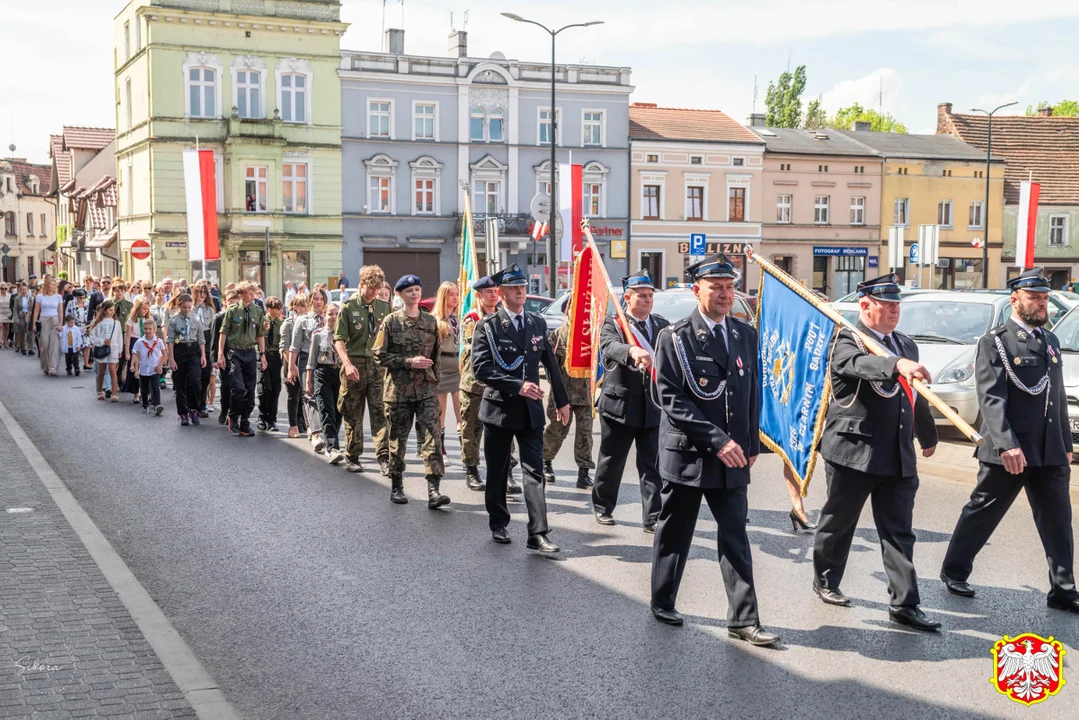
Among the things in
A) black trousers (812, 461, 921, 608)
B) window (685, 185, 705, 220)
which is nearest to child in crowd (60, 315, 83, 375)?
black trousers (812, 461, 921, 608)

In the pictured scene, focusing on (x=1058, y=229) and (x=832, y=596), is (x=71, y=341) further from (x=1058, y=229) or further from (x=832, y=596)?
(x=1058, y=229)

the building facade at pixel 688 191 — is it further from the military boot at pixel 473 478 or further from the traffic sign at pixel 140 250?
the military boot at pixel 473 478

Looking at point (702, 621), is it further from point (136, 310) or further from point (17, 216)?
point (17, 216)

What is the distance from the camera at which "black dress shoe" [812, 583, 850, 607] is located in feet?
22.4

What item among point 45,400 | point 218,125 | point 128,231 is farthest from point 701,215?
point 45,400

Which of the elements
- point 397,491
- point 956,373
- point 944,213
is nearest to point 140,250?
point 397,491

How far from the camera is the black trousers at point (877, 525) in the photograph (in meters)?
6.41

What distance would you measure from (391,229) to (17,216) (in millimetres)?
68539

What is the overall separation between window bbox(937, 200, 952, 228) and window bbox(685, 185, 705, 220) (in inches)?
489

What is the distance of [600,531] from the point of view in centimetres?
891

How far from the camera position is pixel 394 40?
172 ft

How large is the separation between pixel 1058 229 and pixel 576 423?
5669 cm

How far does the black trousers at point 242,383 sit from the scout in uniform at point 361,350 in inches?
121

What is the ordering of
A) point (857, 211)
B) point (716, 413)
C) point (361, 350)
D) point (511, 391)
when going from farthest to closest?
point (857, 211) < point (361, 350) < point (511, 391) < point (716, 413)
